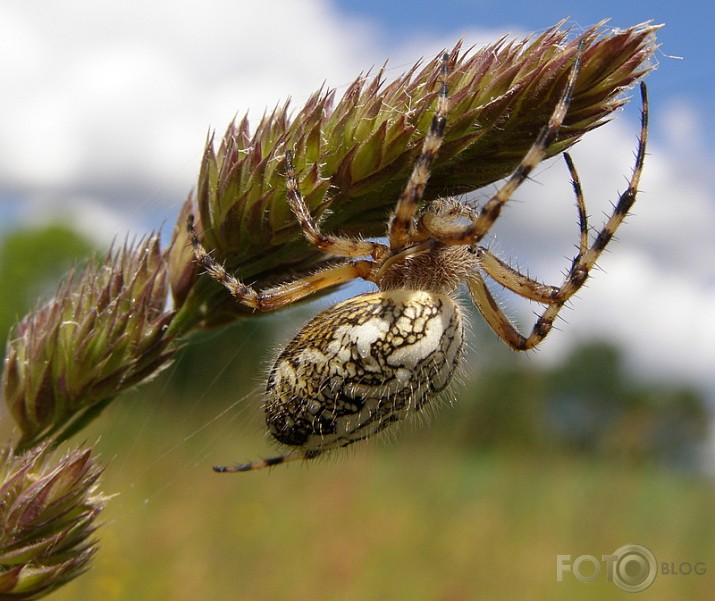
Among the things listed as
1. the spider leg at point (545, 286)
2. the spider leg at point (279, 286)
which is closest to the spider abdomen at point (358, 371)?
the spider leg at point (279, 286)

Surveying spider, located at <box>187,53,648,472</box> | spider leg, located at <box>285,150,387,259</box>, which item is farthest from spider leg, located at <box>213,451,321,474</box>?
spider leg, located at <box>285,150,387,259</box>

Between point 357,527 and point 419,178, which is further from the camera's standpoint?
point 357,527

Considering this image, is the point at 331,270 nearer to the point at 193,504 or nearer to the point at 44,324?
the point at 44,324

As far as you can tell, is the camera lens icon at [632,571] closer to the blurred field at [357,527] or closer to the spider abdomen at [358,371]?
the blurred field at [357,527]

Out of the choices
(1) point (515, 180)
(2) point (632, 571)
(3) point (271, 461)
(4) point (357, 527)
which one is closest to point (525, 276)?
(1) point (515, 180)

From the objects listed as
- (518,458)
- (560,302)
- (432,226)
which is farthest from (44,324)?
(518,458)

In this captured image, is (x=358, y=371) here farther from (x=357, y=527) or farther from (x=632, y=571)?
(x=357, y=527)

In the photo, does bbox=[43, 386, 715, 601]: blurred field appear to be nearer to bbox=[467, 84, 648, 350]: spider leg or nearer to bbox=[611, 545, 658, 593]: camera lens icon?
bbox=[611, 545, 658, 593]: camera lens icon
